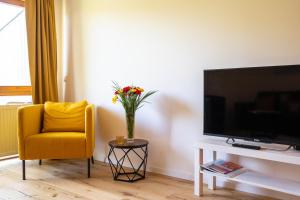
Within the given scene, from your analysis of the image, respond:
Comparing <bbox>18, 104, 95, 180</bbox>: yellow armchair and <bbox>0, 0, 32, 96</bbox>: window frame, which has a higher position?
<bbox>0, 0, 32, 96</bbox>: window frame

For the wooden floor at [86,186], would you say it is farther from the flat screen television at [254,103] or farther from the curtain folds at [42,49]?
Result: the curtain folds at [42,49]

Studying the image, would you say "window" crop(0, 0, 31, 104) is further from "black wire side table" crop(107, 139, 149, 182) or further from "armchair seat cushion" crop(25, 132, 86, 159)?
"black wire side table" crop(107, 139, 149, 182)

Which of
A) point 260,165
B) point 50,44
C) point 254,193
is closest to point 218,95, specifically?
point 260,165

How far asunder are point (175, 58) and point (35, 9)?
209 centimetres

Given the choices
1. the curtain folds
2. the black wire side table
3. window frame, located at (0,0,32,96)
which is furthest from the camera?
window frame, located at (0,0,32,96)

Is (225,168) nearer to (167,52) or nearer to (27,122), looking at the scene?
(167,52)

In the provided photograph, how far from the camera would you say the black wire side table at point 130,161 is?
297 cm

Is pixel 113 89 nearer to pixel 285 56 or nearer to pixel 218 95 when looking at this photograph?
pixel 218 95

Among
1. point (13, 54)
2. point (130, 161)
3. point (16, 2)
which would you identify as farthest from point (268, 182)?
point (16, 2)

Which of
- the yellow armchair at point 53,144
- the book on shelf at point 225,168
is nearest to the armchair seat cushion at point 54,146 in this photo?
the yellow armchair at point 53,144

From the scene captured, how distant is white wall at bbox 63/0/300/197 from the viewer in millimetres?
2461

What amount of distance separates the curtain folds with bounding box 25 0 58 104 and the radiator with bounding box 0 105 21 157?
388 millimetres

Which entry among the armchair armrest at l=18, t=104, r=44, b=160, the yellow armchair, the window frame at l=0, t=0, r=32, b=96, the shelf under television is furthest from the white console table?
the window frame at l=0, t=0, r=32, b=96

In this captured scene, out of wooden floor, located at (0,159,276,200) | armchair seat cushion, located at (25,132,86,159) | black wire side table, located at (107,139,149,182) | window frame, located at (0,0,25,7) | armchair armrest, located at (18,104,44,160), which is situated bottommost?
wooden floor, located at (0,159,276,200)
